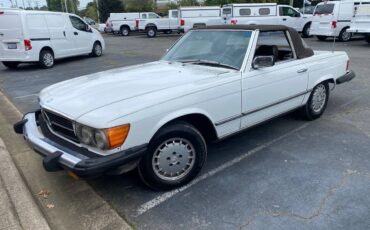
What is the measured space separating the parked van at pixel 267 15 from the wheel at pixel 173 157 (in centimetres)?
1674

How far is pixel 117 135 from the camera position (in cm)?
279

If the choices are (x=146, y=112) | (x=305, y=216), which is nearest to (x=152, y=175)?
(x=146, y=112)

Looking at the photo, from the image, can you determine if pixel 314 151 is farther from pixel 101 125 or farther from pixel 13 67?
pixel 13 67

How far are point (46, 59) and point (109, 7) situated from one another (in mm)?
36891

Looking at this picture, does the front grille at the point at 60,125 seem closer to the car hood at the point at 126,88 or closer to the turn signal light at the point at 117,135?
the car hood at the point at 126,88

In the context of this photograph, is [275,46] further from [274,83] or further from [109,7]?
[109,7]

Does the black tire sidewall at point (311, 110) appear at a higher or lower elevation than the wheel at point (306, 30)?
lower

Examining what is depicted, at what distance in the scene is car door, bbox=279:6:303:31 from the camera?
19.0m

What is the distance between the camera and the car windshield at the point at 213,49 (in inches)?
157

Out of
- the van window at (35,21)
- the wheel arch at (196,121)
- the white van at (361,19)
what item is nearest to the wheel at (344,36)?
the white van at (361,19)

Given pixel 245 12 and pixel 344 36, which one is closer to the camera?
pixel 344 36

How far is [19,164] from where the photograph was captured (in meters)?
4.13

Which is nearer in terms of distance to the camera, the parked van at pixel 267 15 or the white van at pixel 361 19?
the white van at pixel 361 19

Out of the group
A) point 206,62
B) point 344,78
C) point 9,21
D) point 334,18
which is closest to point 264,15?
point 334,18
